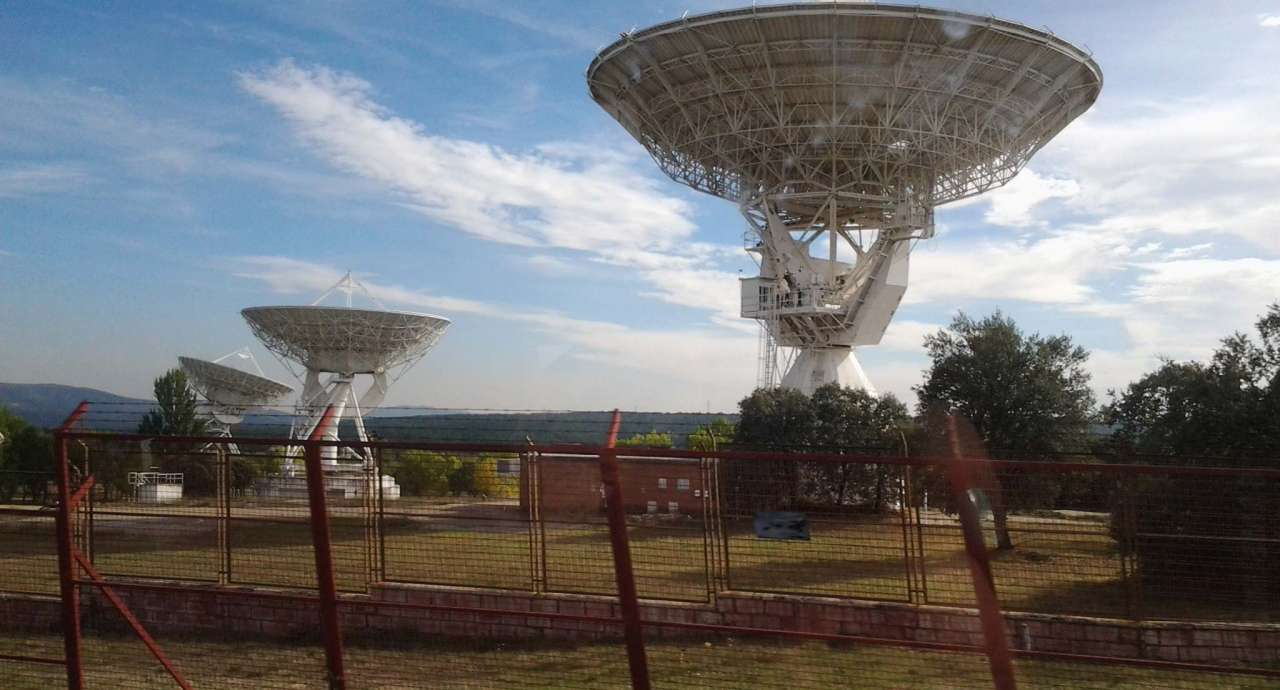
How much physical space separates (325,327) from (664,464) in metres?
39.9

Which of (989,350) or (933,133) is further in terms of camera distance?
(933,133)

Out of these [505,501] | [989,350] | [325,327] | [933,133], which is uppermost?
[933,133]

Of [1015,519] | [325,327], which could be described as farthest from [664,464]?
[325,327]

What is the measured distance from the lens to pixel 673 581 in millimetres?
12992

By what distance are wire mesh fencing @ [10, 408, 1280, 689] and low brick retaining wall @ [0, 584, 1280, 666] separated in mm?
26

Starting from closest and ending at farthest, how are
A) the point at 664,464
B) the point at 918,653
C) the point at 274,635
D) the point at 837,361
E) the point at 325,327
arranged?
the point at 664,464
the point at 918,653
the point at 274,635
the point at 837,361
the point at 325,327

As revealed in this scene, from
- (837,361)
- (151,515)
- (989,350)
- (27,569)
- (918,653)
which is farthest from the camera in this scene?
(837,361)

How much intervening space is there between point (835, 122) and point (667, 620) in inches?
999

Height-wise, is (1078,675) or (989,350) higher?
(989,350)

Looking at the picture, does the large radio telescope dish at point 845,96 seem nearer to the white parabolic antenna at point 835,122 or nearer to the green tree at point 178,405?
the white parabolic antenna at point 835,122

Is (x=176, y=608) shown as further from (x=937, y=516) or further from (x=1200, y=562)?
(x=1200, y=562)

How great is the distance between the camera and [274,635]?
38.0 ft

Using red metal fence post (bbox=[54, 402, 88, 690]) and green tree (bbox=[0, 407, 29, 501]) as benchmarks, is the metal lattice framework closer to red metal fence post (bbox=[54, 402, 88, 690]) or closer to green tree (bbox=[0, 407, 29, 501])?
green tree (bbox=[0, 407, 29, 501])

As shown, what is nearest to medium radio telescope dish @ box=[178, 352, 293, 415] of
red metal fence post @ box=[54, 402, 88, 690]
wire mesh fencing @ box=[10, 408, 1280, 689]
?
wire mesh fencing @ box=[10, 408, 1280, 689]
